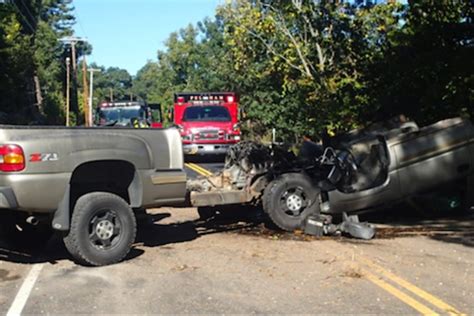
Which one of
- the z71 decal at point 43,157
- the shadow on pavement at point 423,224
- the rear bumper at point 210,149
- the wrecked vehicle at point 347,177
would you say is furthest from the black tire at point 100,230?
the rear bumper at point 210,149

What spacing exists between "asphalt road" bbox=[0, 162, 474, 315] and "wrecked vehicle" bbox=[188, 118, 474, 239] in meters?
0.41

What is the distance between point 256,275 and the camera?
22.0ft

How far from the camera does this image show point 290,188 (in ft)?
29.9

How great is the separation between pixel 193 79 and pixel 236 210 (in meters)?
67.1

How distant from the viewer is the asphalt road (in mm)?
5648

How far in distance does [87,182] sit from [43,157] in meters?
0.95

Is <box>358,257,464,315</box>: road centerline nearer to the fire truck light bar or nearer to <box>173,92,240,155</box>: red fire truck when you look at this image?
<box>173,92,240,155</box>: red fire truck

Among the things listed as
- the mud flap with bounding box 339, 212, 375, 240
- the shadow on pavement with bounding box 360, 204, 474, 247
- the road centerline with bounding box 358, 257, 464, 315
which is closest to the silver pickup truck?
the mud flap with bounding box 339, 212, 375, 240

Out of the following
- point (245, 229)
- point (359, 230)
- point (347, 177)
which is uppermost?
point (347, 177)

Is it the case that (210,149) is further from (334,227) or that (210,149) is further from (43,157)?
(43,157)

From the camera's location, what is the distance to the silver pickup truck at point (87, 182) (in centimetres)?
655

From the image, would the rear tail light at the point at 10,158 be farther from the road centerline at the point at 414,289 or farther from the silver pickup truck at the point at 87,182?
the road centerline at the point at 414,289

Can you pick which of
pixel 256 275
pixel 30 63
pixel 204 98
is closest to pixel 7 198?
pixel 256 275

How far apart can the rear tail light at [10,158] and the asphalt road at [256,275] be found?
3.85ft
